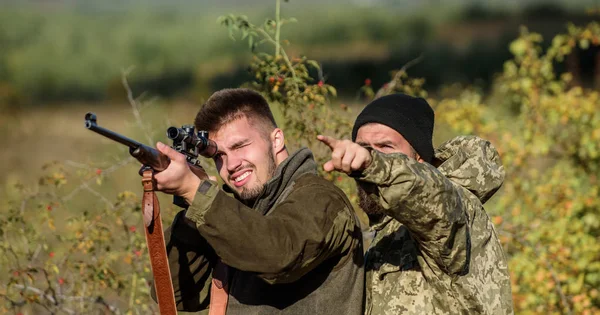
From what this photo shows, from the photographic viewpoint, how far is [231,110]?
11.6ft

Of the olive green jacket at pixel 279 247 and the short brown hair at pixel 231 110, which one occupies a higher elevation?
the short brown hair at pixel 231 110

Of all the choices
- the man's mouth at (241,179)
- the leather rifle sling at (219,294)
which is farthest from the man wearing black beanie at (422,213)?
the leather rifle sling at (219,294)

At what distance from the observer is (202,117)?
3553 millimetres

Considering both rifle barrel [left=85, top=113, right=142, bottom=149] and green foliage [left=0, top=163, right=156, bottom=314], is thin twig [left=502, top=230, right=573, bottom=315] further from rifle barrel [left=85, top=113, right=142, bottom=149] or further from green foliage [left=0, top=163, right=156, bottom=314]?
rifle barrel [left=85, top=113, right=142, bottom=149]

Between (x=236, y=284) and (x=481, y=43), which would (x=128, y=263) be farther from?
(x=481, y=43)

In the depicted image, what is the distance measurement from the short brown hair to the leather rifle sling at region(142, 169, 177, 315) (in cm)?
56

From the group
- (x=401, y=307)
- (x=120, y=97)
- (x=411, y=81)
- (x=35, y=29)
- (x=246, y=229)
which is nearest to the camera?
(x=246, y=229)

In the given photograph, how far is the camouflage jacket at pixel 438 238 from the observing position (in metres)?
2.74

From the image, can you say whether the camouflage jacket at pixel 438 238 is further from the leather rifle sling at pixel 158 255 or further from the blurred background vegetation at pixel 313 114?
the blurred background vegetation at pixel 313 114

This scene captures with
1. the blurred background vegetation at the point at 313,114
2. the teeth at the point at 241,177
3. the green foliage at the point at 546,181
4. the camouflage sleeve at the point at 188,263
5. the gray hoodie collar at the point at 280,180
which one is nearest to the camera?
the gray hoodie collar at the point at 280,180

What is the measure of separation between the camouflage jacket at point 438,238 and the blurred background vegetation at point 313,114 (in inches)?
84.9

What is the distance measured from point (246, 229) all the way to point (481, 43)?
49.8ft

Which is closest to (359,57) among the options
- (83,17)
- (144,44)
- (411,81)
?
(144,44)

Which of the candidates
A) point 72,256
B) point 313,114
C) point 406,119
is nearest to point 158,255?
point 406,119
